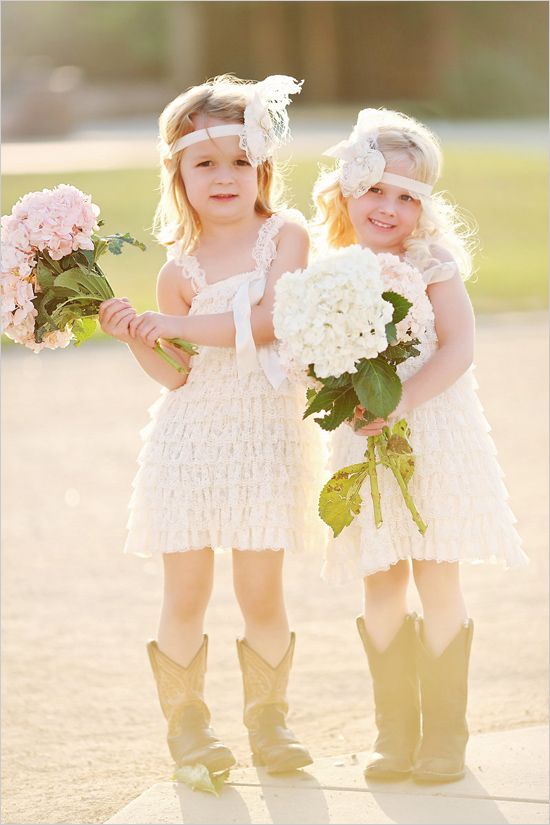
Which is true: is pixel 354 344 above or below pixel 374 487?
above

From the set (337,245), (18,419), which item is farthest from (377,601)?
(18,419)

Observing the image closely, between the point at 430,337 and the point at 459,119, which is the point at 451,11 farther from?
the point at 430,337

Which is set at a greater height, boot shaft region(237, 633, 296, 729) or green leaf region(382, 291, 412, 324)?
green leaf region(382, 291, 412, 324)

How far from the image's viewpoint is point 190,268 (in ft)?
11.7

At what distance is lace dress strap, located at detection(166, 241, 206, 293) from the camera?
140 inches

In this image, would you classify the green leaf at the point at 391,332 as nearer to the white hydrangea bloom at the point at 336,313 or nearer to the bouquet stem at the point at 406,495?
the white hydrangea bloom at the point at 336,313

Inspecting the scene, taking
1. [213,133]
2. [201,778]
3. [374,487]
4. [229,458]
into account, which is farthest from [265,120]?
[201,778]

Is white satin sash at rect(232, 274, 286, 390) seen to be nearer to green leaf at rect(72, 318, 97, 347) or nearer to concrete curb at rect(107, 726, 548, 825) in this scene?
green leaf at rect(72, 318, 97, 347)

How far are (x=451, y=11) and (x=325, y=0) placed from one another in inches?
120

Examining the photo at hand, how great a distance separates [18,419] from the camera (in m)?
8.23

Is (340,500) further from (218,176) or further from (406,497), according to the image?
(218,176)

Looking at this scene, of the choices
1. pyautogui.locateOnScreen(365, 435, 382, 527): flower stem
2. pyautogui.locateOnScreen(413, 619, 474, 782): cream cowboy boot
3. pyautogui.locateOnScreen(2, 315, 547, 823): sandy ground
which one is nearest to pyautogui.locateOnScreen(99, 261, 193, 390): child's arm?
pyautogui.locateOnScreen(365, 435, 382, 527): flower stem

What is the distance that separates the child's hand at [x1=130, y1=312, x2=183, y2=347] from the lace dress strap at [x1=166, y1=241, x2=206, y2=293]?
156mm

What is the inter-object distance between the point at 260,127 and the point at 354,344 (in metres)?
0.73
